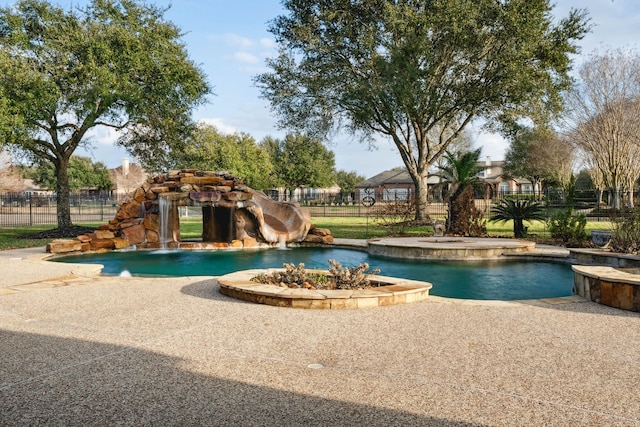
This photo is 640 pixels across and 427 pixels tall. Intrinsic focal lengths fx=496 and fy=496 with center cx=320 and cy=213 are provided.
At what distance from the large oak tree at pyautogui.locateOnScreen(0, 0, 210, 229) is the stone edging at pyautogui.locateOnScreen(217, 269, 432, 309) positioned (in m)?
13.2

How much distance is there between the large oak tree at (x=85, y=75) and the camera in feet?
57.5

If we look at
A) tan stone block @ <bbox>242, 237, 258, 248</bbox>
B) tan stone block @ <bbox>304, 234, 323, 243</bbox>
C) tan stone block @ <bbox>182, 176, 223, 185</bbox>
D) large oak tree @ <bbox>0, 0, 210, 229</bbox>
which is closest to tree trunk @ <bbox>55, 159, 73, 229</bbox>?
large oak tree @ <bbox>0, 0, 210, 229</bbox>

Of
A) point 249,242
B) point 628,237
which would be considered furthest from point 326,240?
point 628,237

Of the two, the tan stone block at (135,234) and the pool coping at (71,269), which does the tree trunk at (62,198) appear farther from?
the tan stone block at (135,234)

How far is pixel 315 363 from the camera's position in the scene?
4527mm

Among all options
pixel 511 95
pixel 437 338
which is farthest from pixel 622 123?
pixel 437 338

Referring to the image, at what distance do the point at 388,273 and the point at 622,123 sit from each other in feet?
100

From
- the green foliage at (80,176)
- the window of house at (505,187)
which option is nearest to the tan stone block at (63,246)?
the green foliage at (80,176)

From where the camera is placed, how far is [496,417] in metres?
3.41

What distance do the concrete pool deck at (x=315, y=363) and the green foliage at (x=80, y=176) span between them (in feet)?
230

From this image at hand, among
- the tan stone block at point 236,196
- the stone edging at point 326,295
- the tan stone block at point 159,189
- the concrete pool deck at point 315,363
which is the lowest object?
the concrete pool deck at point 315,363

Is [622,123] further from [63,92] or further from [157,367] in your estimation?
[157,367]

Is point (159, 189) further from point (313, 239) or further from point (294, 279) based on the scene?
point (294, 279)

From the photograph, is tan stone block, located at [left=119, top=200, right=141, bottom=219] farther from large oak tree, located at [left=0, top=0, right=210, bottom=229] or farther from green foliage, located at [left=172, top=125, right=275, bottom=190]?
green foliage, located at [left=172, top=125, right=275, bottom=190]
